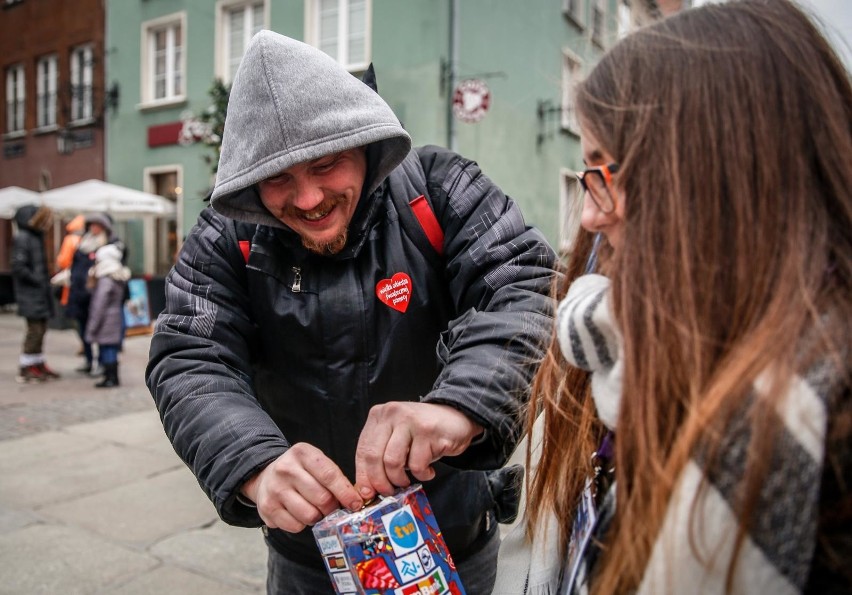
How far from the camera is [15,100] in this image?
55.1ft

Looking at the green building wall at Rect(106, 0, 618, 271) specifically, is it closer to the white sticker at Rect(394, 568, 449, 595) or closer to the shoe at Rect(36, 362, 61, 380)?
the shoe at Rect(36, 362, 61, 380)

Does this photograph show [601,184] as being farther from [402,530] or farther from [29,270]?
[29,270]

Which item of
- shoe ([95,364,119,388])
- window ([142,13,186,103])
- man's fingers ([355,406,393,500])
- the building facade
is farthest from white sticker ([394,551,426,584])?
the building facade

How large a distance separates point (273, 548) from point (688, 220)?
1274 mm

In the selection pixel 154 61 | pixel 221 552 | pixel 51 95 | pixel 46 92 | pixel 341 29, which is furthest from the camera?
pixel 46 92

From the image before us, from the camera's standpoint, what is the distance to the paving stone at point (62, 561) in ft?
9.82

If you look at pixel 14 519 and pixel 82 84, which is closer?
pixel 14 519

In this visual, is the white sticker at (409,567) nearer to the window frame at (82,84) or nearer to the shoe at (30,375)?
the shoe at (30,375)

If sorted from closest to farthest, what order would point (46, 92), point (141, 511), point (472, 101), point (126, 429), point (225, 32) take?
point (141, 511), point (126, 429), point (472, 101), point (225, 32), point (46, 92)

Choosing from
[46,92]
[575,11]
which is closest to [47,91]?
[46,92]

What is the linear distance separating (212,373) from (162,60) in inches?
581

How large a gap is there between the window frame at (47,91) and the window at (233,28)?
5075 mm

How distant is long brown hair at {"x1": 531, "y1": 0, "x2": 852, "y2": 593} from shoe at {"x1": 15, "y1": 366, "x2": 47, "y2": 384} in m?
7.80

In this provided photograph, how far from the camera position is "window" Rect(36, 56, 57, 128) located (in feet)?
52.2
